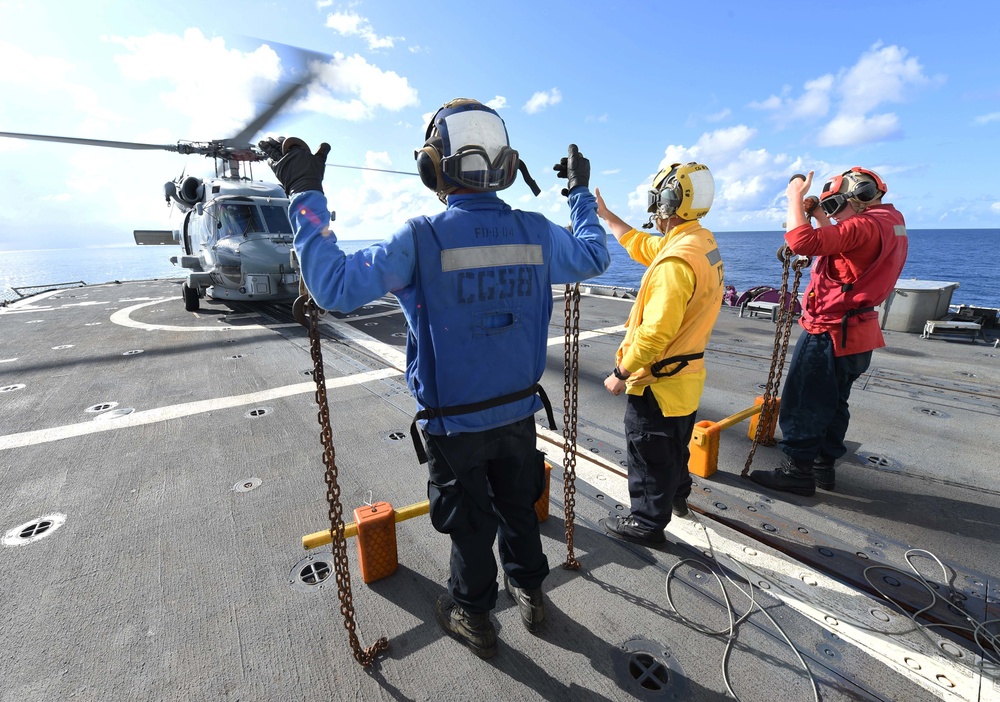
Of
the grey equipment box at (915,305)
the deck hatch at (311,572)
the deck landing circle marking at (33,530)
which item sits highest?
the grey equipment box at (915,305)

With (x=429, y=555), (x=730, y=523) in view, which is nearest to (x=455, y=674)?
(x=429, y=555)

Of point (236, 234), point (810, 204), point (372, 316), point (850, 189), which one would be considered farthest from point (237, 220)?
point (850, 189)

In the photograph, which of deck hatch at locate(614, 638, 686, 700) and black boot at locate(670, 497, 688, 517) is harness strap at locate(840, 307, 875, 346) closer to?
black boot at locate(670, 497, 688, 517)

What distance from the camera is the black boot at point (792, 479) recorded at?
137 inches

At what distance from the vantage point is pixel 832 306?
10.6 ft

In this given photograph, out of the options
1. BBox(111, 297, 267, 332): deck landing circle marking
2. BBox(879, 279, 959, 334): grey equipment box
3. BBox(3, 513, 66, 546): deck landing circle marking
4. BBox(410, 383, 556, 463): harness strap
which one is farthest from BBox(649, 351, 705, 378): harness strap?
BBox(111, 297, 267, 332): deck landing circle marking

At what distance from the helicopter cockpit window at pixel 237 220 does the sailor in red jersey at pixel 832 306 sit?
1195 centimetres

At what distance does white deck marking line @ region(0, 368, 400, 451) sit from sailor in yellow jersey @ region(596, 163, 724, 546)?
4.29 meters

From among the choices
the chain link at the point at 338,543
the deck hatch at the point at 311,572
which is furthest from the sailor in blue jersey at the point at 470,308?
the deck hatch at the point at 311,572

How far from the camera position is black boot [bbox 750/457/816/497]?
3479 millimetres

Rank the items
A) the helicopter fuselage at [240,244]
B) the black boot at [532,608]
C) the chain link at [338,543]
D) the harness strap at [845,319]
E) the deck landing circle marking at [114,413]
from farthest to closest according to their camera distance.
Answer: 1. the helicopter fuselage at [240,244]
2. the deck landing circle marking at [114,413]
3. the harness strap at [845,319]
4. the black boot at [532,608]
5. the chain link at [338,543]

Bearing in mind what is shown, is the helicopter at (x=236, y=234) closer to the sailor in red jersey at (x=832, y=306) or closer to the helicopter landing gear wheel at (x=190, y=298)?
the helicopter landing gear wheel at (x=190, y=298)

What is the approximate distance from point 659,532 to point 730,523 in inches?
25.1

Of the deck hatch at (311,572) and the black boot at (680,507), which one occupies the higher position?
the black boot at (680,507)
